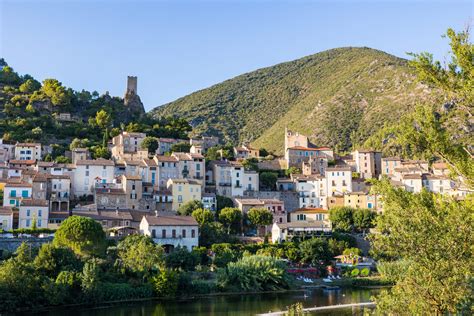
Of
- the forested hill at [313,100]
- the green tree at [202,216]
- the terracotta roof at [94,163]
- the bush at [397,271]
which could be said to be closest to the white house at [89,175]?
the terracotta roof at [94,163]

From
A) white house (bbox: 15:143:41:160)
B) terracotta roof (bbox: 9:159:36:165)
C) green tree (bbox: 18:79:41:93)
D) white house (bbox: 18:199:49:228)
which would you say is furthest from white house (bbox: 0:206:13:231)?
green tree (bbox: 18:79:41:93)

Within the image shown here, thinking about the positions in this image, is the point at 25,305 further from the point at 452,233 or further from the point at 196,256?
the point at 452,233

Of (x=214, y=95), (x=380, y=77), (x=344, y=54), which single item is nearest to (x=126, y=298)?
(x=380, y=77)

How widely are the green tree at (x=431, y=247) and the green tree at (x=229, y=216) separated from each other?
45.3m

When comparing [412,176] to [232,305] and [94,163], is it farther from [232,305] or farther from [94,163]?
[94,163]

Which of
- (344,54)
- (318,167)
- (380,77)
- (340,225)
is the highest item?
(344,54)

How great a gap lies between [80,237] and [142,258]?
212 inches

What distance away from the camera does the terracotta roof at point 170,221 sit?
54031 millimetres

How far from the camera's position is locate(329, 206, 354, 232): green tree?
213 ft

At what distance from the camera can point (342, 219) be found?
6531cm

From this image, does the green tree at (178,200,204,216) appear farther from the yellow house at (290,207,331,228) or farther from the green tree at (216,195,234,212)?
the yellow house at (290,207,331,228)

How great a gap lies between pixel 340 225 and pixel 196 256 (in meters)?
21.6

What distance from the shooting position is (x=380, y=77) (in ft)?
415

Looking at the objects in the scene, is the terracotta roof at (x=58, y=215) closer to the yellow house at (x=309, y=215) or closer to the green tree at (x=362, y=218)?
the yellow house at (x=309, y=215)
